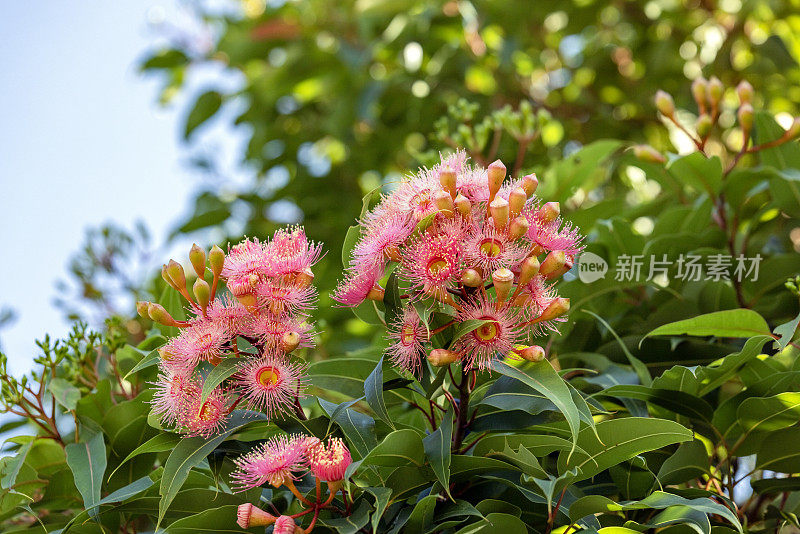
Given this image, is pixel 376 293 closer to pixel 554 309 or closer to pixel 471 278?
pixel 471 278

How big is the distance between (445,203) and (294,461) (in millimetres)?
467

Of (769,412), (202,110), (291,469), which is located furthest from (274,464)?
(202,110)

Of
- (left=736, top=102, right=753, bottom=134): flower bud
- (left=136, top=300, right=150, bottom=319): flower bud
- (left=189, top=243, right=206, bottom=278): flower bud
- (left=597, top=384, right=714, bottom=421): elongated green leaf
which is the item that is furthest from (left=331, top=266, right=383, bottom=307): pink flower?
(left=736, top=102, right=753, bottom=134): flower bud

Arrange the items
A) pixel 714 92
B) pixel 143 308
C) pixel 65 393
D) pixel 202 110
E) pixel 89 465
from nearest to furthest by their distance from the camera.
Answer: pixel 143 308
pixel 89 465
pixel 65 393
pixel 714 92
pixel 202 110

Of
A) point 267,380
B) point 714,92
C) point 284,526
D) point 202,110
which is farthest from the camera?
point 202,110

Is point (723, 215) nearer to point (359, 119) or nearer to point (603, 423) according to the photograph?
point (603, 423)

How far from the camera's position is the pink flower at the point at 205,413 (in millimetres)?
1260

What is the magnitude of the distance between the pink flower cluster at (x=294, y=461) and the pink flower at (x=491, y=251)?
35cm

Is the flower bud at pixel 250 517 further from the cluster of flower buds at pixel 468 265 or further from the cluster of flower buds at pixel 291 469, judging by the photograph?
the cluster of flower buds at pixel 468 265

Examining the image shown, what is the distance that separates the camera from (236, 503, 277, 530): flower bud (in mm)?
1192

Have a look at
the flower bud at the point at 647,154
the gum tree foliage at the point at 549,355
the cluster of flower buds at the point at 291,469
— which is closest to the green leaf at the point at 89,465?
the gum tree foliage at the point at 549,355

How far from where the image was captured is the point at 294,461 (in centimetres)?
120

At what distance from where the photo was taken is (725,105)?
3699 mm

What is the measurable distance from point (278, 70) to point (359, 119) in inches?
18.9
